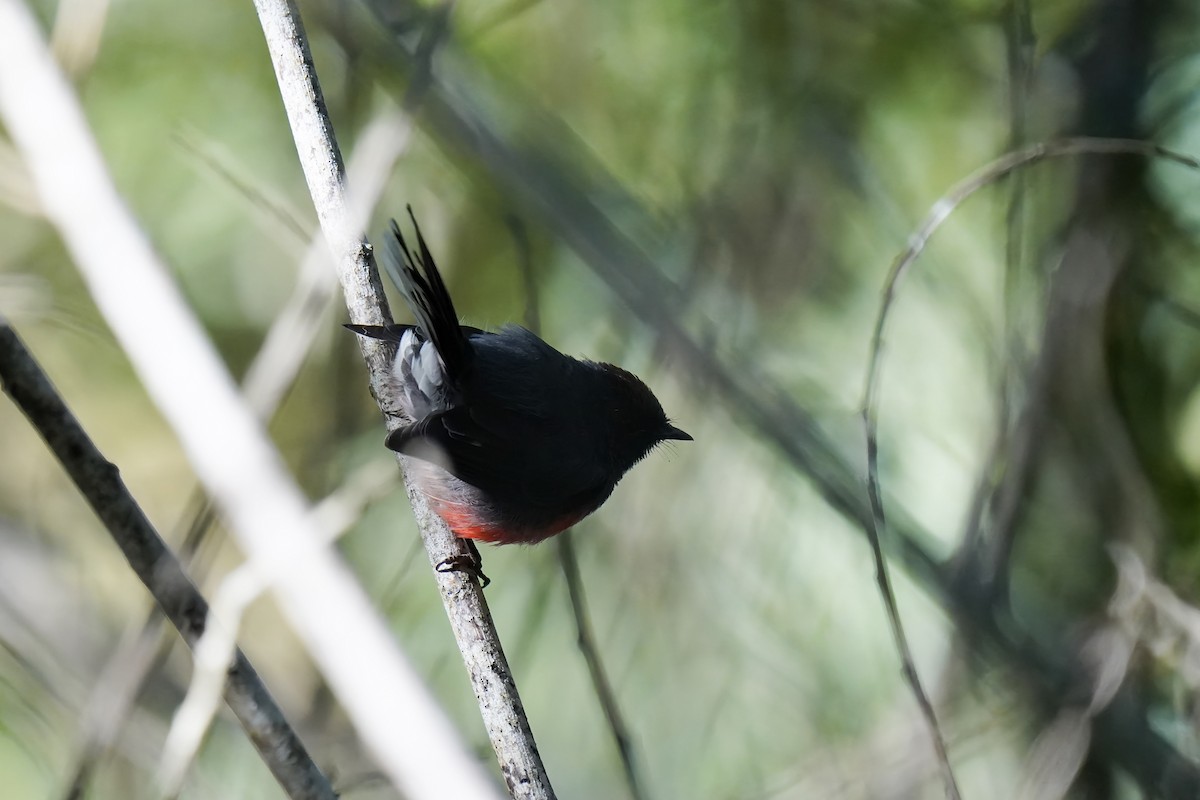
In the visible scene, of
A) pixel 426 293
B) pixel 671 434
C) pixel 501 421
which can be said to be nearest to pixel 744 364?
pixel 671 434

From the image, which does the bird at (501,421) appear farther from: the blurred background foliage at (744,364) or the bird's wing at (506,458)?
the blurred background foliage at (744,364)

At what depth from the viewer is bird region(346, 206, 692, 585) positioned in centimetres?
282

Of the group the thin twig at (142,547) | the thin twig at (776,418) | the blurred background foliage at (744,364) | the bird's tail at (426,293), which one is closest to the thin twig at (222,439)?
the thin twig at (142,547)

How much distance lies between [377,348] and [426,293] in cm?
52

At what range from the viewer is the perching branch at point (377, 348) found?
2199 mm

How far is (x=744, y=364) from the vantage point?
4012 mm

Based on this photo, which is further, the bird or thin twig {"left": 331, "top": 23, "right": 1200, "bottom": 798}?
thin twig {"left": 331, "top": 23, "right": 1200, "bottom": 798}

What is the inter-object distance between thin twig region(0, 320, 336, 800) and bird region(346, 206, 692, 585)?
5.02ft

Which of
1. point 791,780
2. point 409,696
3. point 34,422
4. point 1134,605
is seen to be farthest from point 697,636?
point 34,422

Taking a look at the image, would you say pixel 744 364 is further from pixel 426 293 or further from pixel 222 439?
pixel 222 439

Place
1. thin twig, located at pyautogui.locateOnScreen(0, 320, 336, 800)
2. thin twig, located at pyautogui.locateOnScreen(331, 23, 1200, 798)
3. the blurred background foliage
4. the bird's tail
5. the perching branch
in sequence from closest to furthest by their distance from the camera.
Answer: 1. thin twig, located at pyautogui.locateOnScreen(0, 320, 336, 800)
2. the perching branch
3. the bird's tail
4. thin twig, located at pyautogui.locateOnScreen(331, 23, 1200, 798)
5. the blurred background foliage

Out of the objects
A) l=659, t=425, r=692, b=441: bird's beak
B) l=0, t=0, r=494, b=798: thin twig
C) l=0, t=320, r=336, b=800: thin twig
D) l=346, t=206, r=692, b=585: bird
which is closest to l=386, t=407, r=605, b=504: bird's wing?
l=346, t=206, r=692, b=585: bird

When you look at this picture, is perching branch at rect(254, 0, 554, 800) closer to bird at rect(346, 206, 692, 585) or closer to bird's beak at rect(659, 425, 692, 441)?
bird at rect(346, 206, 692, 585)

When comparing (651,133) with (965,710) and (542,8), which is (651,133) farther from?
(965,710)
